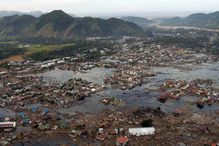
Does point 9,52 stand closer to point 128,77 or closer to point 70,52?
point 70,52

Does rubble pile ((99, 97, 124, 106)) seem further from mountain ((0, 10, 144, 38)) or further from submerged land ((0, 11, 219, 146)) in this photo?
mountain ((0, 10, 144, 38))

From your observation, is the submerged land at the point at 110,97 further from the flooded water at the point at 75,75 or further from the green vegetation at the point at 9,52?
the green vegetation at the point at 9,52

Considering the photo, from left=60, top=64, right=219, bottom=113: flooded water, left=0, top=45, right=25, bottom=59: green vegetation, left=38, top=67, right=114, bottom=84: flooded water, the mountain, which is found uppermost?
the mountain

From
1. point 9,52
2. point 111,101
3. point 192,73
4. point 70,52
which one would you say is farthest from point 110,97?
point 9,52

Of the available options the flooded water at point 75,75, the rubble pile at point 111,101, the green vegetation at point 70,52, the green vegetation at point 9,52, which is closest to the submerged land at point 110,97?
the flooded water at point 75,75

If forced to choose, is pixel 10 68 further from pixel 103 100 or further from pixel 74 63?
pixel 103 100

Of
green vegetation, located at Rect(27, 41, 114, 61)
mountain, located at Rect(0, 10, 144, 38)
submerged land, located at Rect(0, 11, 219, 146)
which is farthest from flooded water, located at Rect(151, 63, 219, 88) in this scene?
mountain, located at Rect(0, 10, 144, 38)

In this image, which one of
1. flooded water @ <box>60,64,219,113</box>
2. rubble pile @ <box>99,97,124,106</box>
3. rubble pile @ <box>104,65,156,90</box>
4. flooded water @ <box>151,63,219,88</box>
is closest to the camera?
flooded water @ <box>60,64,219,113</box>
